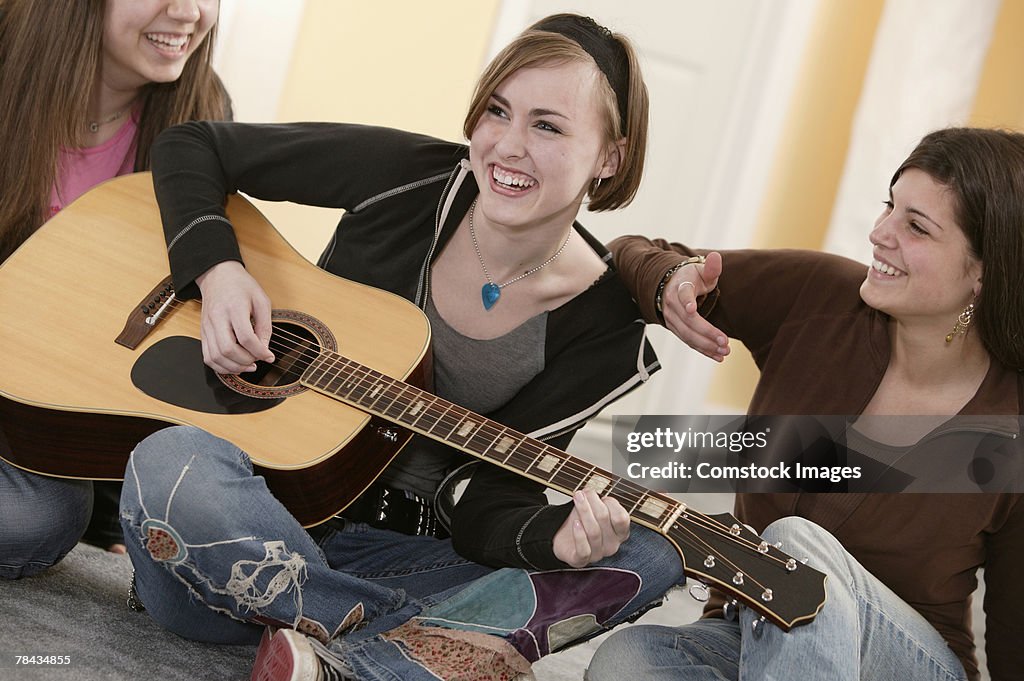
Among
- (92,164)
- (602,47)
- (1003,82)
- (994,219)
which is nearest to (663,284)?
(602,47)

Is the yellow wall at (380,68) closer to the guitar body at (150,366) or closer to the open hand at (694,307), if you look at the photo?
the guitar body at (150,366)

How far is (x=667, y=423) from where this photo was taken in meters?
3.34

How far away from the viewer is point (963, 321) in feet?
5.38

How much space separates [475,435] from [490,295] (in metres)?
0.34

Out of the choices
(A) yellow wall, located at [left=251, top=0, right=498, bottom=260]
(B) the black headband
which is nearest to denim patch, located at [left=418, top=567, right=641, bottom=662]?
(B) the black headband

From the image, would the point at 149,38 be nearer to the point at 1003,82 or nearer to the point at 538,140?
the point at 538,140

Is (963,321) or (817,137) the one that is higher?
(817,137)

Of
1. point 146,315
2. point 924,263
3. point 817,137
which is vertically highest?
point 817,137

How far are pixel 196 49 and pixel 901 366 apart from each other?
1.45m

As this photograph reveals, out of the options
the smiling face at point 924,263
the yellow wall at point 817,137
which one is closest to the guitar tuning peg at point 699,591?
the smiling face at point 924,263

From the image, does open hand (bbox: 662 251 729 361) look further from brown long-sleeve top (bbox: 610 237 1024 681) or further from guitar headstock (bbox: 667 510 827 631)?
guitar headstock (bbox: 667 510 827 631)

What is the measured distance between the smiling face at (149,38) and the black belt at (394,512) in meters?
0.91

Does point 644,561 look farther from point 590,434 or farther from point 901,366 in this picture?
point 590,434

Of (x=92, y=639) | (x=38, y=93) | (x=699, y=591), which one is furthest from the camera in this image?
(x=38, y=93)
